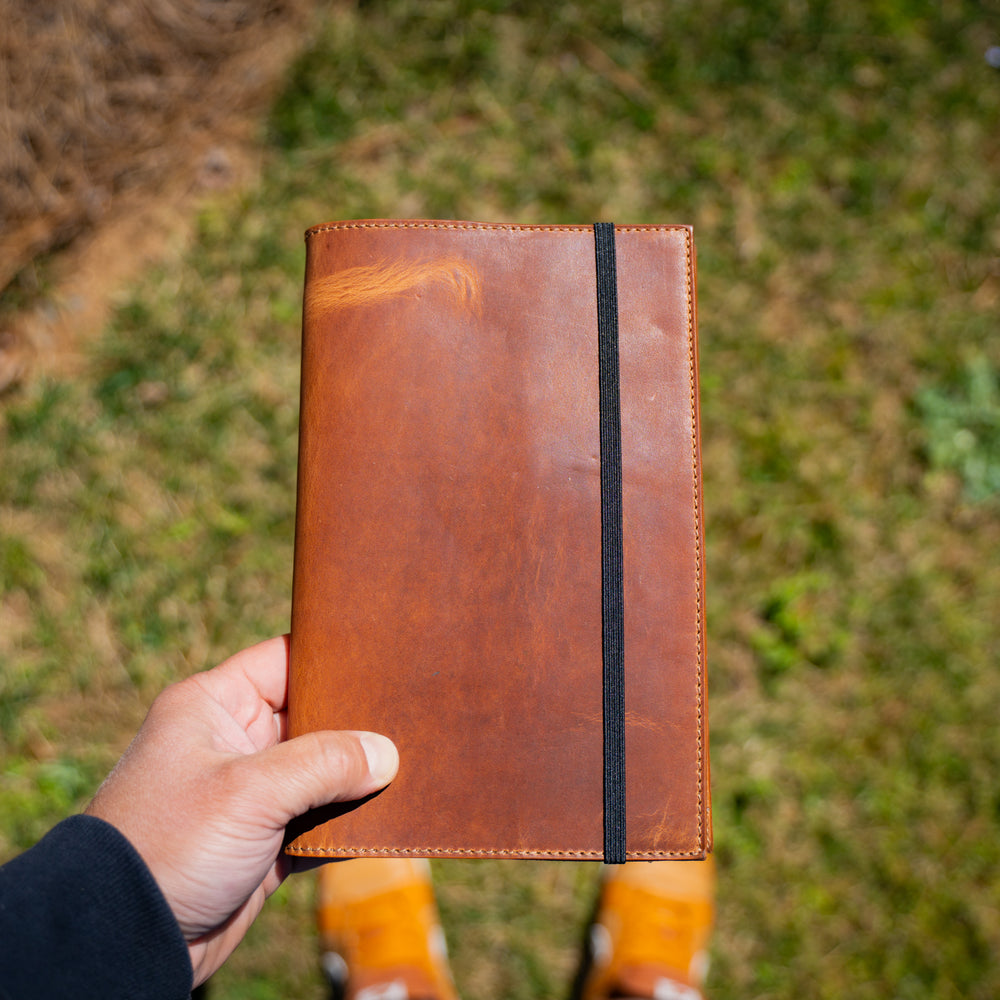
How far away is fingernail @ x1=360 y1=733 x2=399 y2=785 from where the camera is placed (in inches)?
60.0

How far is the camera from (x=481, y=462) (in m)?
1.59

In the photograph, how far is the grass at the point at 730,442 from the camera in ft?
8.42

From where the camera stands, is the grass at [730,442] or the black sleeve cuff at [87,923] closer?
the black sleeve cuff at [87,923]

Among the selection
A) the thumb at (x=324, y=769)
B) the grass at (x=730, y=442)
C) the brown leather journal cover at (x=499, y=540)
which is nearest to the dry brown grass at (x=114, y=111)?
the grass at (x=730, y=442)

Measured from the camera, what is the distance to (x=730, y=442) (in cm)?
274

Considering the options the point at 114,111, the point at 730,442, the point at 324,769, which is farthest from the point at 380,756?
the point at 114,111

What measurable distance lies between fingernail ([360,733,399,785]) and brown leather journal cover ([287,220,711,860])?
2 centimetres

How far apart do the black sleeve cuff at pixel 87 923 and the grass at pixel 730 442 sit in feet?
3.69

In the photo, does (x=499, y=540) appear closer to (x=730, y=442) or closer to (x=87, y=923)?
(x=87, y=923)

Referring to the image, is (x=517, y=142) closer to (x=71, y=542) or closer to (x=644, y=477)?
(x=644, y=477)

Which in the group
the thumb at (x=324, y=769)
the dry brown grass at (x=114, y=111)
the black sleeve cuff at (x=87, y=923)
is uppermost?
the dry brown grass at (x=114, y=111)

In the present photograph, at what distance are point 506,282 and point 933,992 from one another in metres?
2.65

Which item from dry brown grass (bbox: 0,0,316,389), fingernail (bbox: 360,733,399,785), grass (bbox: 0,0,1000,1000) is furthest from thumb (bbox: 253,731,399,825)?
dry brown grass (bbox: 0,0,316,389)

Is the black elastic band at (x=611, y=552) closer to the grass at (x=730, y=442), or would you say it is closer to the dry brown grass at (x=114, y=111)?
the grass at (x=730, y=442)
